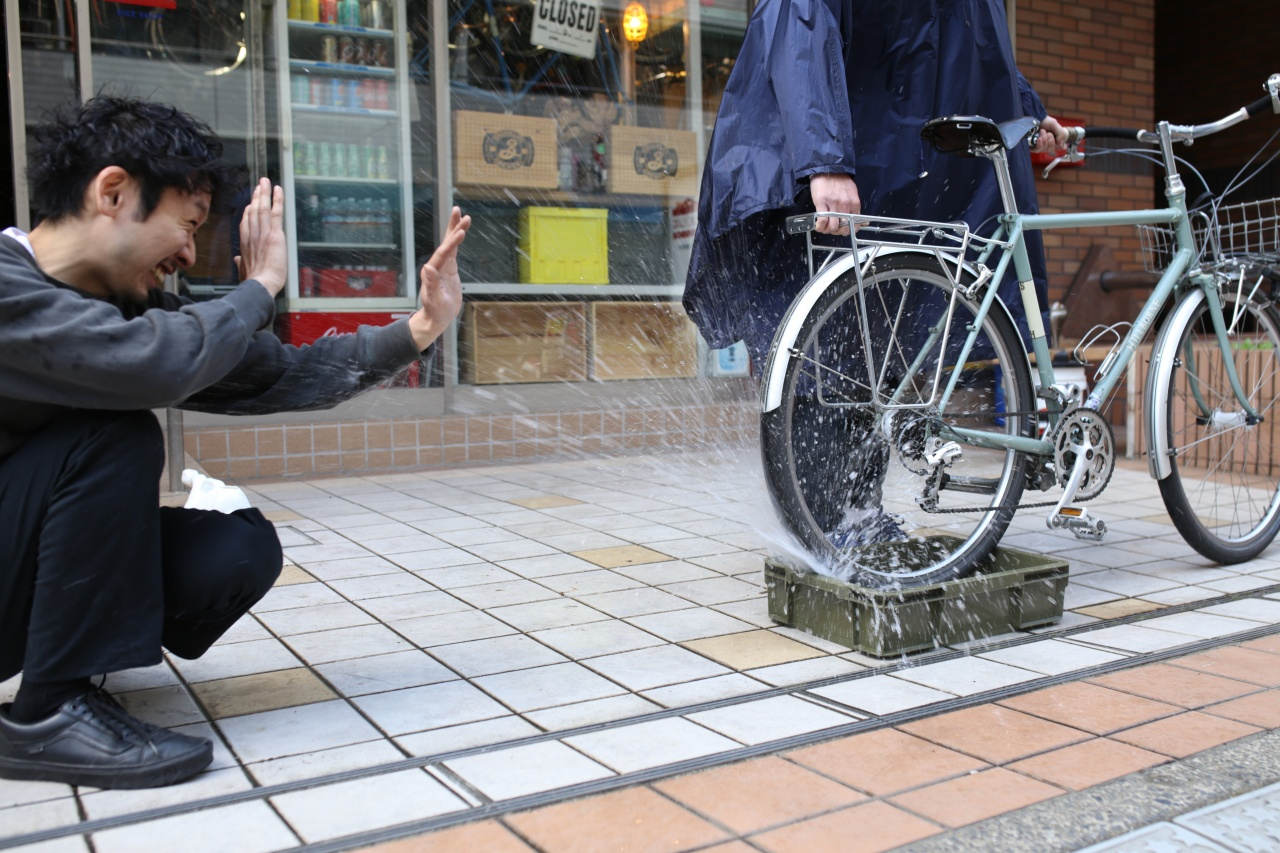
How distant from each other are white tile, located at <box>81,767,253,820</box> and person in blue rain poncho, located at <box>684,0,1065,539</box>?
1555 mm

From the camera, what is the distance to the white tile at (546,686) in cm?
248

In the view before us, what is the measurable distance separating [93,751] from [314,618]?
3.78 feet

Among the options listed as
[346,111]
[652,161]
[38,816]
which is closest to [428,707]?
[38,816]

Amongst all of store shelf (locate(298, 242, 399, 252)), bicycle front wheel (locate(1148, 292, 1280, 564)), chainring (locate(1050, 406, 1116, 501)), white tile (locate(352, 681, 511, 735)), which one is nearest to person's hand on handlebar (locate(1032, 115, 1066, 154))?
bicycle front wheel (locate(1148, 292, 1280, 564))

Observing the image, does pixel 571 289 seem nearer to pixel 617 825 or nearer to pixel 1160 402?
pixel 1160 402

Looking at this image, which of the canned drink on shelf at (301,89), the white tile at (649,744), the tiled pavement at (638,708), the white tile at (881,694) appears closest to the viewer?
the tiled pavement at (638,708)

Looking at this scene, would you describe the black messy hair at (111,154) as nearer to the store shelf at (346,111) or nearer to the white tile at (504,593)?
the white tile at (504,593)

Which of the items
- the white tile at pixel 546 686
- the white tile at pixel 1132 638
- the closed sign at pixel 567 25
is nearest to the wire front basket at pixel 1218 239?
the white tile at pixel 1132 638

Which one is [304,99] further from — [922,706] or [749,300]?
[922,706]

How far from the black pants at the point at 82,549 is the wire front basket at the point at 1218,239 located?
3115mm

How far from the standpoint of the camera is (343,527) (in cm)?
447

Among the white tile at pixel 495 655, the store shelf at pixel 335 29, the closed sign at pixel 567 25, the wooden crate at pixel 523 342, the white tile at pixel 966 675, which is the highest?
the closed sign at pixel 567 25

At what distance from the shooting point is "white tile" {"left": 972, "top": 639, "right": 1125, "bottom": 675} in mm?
2709

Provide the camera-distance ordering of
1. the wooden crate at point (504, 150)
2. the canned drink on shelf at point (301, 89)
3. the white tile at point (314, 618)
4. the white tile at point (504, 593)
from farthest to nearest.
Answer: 1. the wooden crate at point (504, 150)
2. the canned drink on shelf at point (301, 89)
3. the white tile at point (504, 593)
4. the white tile at point (314, 618)
